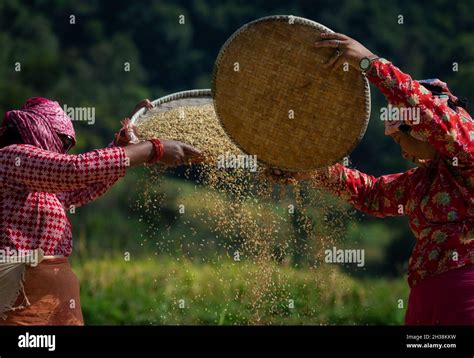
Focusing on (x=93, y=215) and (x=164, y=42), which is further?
(x=164, y=42)

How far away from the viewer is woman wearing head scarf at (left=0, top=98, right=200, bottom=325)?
3.32m

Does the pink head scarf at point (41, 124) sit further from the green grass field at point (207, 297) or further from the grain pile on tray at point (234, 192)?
the green grass field at point (207, 297)

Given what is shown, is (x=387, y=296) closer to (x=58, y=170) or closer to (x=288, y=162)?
(x=288, y=162)

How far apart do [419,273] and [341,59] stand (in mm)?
652

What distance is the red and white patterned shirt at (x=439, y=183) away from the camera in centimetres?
328

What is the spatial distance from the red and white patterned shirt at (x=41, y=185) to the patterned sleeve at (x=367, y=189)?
76cm

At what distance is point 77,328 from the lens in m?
3.48

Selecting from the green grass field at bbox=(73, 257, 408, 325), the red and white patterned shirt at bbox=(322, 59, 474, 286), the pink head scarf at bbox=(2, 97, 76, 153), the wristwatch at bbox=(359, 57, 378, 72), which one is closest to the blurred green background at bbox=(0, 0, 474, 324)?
the green grass field at bbox=(73, 257, 408, 325)

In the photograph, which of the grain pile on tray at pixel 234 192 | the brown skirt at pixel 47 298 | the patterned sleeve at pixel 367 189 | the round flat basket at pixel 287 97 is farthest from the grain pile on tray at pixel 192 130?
the brown skirt at pixel 47 298

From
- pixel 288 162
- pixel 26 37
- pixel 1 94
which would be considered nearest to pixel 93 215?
pixel 1 94

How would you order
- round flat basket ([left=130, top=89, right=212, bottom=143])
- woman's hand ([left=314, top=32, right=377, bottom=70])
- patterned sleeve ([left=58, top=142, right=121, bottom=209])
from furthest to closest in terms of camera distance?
round flat basket ([left=130, top=89, right=212, bottom=143]) → patterned sleeve ([left=58, top=142, right=121, bottom=209]) → woman's hand ([left=314, top=32, right=377, bottom=70])

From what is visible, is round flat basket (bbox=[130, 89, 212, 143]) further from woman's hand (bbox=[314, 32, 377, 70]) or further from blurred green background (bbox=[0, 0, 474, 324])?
woman's hand (bbox=[314, 32, 377, 70])

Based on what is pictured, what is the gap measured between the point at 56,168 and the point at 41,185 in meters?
0.07

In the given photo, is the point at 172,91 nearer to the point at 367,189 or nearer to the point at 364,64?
the point at 367,189
